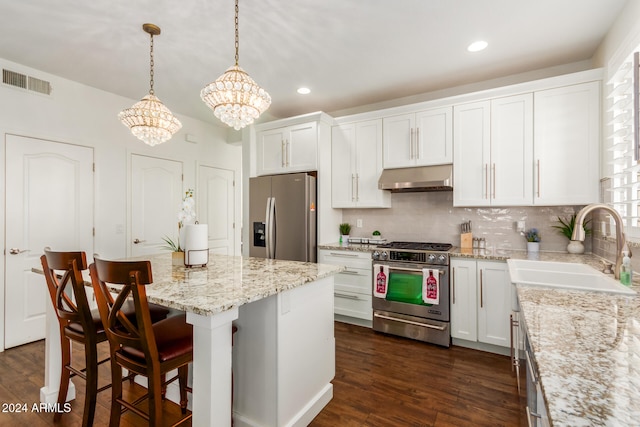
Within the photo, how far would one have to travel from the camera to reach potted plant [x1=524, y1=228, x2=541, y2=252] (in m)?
3.00

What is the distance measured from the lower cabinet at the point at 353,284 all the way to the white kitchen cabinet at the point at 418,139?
113cm

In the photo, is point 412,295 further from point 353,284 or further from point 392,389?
point 392,389

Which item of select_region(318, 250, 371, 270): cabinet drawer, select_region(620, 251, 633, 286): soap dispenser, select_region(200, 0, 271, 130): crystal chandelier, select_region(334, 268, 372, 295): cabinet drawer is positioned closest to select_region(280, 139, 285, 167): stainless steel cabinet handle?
select_region(318, 250, 371, 270): cabinet drawer

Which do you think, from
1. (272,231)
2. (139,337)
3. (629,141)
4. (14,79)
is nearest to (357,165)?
(272,231)

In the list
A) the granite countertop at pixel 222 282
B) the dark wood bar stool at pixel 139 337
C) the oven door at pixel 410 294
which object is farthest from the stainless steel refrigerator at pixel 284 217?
the dark wood bar stool at pixel 139 337

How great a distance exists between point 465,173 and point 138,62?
3.40 meters

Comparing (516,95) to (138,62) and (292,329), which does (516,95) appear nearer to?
(292,329)

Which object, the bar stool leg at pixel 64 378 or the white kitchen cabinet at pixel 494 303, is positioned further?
the white kitchen cabinet at pixel 494 303

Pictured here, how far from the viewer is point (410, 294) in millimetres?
3184

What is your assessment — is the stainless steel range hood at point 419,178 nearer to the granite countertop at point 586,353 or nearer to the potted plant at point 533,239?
the potted plant at point 533,239

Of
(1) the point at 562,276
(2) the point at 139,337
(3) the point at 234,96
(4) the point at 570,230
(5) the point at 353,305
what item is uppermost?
(3) the point at 234,96

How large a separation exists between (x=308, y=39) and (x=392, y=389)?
9.20 feet

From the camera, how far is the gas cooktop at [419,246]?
3.19 metres

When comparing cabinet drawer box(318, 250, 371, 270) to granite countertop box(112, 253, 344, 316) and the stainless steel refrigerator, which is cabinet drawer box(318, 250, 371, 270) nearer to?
the stainless steel refrigerator
